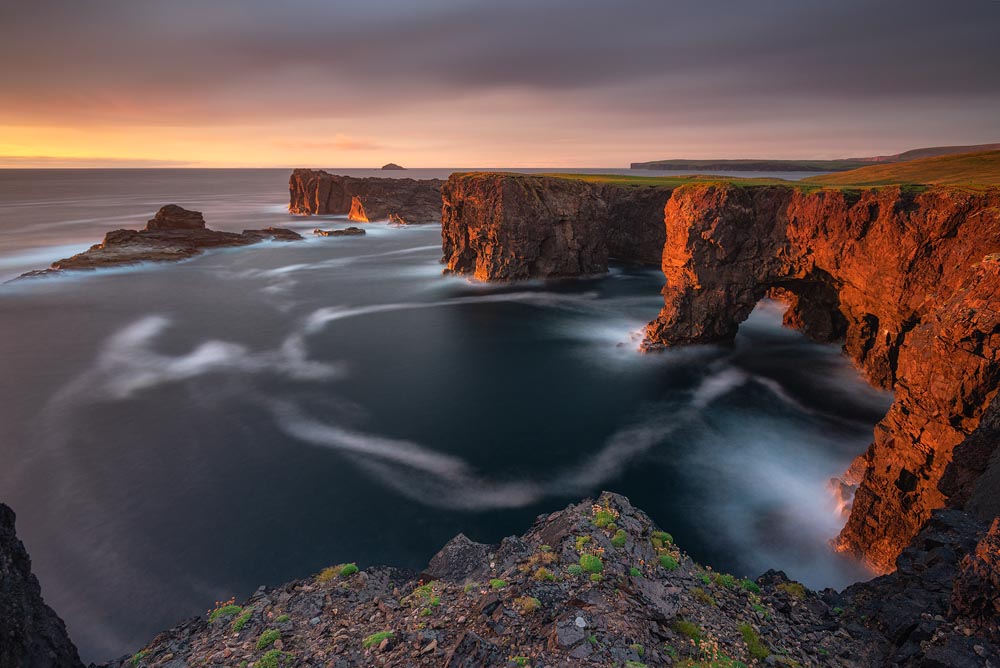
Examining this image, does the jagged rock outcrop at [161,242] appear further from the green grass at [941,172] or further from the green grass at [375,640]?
the green grass at [941,172]

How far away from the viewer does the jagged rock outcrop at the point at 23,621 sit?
8.72 m

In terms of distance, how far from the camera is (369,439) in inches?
975

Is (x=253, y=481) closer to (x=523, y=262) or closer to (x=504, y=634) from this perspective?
(x=504, y=634)

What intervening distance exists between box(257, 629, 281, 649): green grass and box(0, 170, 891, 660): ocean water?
696 cm

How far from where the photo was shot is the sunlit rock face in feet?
42.4

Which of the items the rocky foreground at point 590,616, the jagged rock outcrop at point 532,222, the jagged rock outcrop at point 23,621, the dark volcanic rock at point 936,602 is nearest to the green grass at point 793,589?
the rocky foreground at point 590,616

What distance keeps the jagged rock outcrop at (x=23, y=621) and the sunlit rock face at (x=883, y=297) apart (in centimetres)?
2094

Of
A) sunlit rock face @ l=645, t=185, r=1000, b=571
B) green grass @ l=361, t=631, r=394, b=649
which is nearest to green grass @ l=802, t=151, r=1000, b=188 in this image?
sunlit rock face @ l=645, t=185, r=1000, b=571

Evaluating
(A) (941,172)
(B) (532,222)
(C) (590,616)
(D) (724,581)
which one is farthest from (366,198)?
(C) (590,616)

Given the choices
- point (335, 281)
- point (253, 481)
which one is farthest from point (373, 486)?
point (335, 281)

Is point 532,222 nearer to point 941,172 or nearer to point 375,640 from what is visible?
point 941,172

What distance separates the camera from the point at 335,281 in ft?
197

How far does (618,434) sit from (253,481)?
58.5ft

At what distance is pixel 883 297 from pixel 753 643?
74.7 ft
